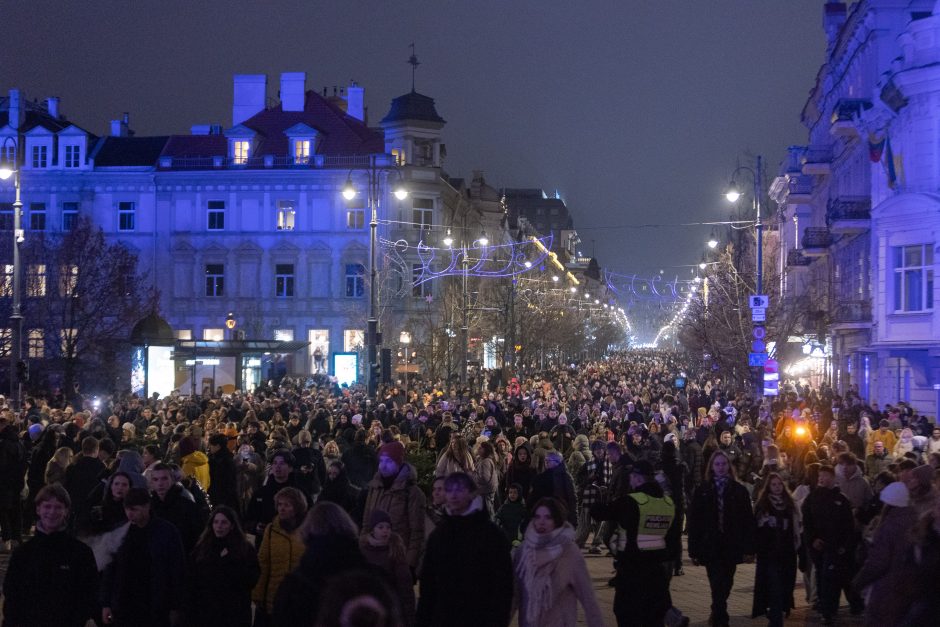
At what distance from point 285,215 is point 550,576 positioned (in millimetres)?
58151

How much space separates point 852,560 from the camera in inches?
463

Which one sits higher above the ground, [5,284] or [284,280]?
[284,280]

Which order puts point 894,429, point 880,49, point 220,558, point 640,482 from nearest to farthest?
point 220,558
point 640,482
point 894,429
point 880,49

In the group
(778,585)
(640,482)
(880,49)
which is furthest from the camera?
(880,49)

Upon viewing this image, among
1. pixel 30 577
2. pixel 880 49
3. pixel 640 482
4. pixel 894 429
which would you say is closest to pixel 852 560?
pixel 640 482

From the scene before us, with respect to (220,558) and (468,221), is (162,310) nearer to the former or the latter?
(468,221)

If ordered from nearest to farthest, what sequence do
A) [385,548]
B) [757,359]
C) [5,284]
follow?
[385,548] → [757,359] → [5,284]

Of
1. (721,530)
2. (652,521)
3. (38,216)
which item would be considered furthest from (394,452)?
(38,216)

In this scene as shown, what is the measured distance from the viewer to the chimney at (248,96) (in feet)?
225

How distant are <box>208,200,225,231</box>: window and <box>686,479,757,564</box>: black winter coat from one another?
55.5 metres

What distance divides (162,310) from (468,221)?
62.5 feet

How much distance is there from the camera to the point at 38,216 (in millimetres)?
64438

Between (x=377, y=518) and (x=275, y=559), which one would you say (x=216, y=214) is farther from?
(x=377, y=518)

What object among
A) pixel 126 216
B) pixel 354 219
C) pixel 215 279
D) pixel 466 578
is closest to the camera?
pixel 466 578
